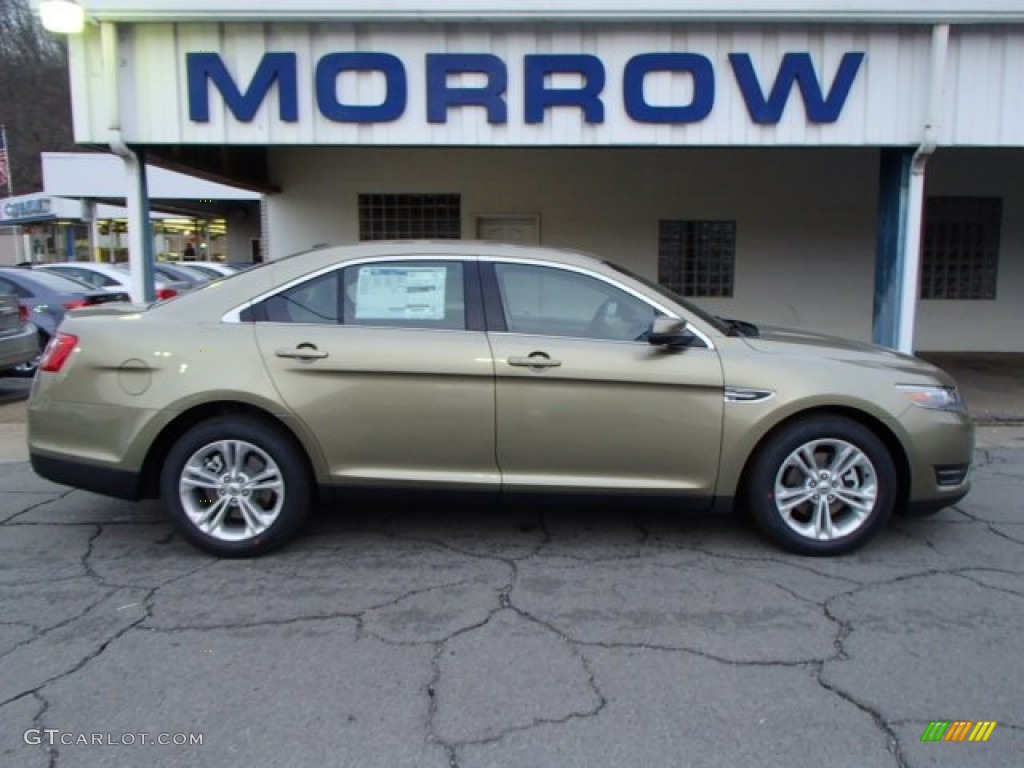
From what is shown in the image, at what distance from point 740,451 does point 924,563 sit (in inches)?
45.4

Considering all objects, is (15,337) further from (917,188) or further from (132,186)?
(917,188)

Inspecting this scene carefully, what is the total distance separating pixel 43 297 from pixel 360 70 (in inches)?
223

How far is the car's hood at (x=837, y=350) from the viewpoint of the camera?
160 inches

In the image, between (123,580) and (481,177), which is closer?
(123,580)

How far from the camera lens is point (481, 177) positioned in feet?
37.9

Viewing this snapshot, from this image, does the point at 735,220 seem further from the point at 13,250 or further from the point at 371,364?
the point at 13,250

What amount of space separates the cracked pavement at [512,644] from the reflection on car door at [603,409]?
294mm

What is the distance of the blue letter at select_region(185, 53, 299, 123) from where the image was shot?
7.01 meters

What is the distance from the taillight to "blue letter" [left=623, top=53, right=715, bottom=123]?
16.6 feet

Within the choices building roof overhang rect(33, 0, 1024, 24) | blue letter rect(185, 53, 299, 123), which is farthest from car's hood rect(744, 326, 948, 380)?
blue letter rect(185, 53, 299, 123)

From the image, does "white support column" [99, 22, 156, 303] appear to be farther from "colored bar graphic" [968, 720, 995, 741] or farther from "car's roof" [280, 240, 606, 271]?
"colored bar graphic" [968, 720, 995, 741]

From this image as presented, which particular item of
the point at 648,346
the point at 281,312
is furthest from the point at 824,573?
the point at 281,312

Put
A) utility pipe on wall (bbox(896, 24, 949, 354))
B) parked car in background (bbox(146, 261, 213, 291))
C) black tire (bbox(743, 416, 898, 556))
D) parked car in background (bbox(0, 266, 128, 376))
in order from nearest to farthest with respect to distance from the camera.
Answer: black tire (bbox(743, 416, 898, 556)) < utility pipe on wall (bbox(896, 24, 949, 354)) < parked car in background (bbox(0, 266, 128, 376)) < parked car in background (bbox(146, 261, 213, 291))

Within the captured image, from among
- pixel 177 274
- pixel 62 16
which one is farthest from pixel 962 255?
pixel 177 274
